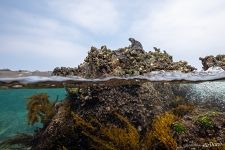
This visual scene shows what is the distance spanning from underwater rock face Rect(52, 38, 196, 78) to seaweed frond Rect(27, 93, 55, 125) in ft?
6.26

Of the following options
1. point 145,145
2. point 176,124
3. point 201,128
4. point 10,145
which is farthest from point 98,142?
point 10,145

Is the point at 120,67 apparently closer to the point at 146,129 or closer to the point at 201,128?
the point at 146,129

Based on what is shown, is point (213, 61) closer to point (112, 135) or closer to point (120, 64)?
point (120, 64)

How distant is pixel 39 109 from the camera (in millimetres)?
14102

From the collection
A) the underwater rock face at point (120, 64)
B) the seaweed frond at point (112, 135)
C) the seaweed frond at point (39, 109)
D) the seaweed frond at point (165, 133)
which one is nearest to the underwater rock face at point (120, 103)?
the seaweed frond at point (112, 135)

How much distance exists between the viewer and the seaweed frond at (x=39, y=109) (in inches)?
547

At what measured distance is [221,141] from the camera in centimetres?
945

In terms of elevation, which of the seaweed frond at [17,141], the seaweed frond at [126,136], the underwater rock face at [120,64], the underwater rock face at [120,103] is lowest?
the seaweed frond at [17,141]

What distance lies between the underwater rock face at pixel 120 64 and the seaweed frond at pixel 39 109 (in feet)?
6.26

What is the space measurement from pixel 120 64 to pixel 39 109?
4862 millimetres

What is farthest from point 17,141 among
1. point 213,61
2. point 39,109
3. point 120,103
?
point 213,61

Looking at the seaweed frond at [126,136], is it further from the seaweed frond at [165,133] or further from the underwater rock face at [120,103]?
the underwater rock face at [120,103]

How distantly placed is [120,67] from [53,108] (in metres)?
4.22

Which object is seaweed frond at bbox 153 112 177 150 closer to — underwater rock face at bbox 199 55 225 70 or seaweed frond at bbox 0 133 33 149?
underwater rock face at bbox 199 55 225 70
